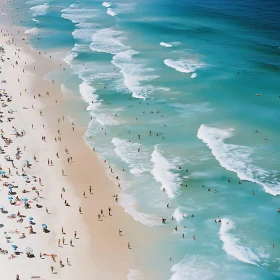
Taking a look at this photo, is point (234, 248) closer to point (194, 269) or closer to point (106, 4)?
point (194, 269)

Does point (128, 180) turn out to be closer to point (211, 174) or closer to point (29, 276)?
point (211, 174)

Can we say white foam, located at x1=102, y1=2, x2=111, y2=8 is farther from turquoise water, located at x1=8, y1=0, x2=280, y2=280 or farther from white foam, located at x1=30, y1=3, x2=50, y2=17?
white foam, located at x1=30, y1=3, x2=50, y2=17

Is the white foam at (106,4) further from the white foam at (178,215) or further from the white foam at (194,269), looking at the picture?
the white foam at (194,269)

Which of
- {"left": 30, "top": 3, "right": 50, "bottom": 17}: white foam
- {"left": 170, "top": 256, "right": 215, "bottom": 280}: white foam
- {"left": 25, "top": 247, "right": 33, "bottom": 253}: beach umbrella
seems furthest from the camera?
{"left": 30, "top": 3, "right": 50, "bottom": 17}: white foam

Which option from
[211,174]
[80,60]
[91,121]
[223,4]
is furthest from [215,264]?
[223,4]

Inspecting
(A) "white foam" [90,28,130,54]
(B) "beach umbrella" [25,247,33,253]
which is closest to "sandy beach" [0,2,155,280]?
(B) "beach umbrella" [25,247,33,253]

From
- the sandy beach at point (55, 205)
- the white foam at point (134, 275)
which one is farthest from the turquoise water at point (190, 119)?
the sandy beach at point (55, 205)
